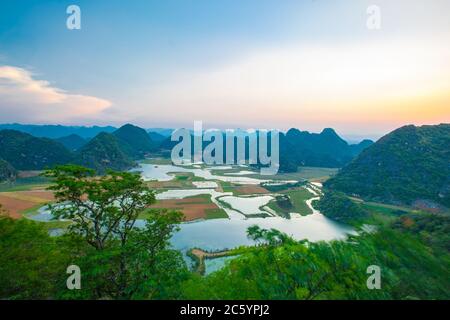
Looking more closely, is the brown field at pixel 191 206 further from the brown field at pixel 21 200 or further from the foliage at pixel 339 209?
the brown field at pixel 21 200

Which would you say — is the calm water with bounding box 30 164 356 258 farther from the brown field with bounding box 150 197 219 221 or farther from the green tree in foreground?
the green tree in foreground

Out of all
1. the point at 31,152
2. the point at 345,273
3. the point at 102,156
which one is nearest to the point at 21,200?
the point at 102,156

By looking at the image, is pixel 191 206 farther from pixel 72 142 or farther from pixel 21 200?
pixel 72 142

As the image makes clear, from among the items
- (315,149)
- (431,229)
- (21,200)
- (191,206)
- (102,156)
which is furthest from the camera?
(315,149)

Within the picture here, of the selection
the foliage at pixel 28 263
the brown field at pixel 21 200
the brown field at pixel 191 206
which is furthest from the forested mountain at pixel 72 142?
the foliage at pixel 28 263
